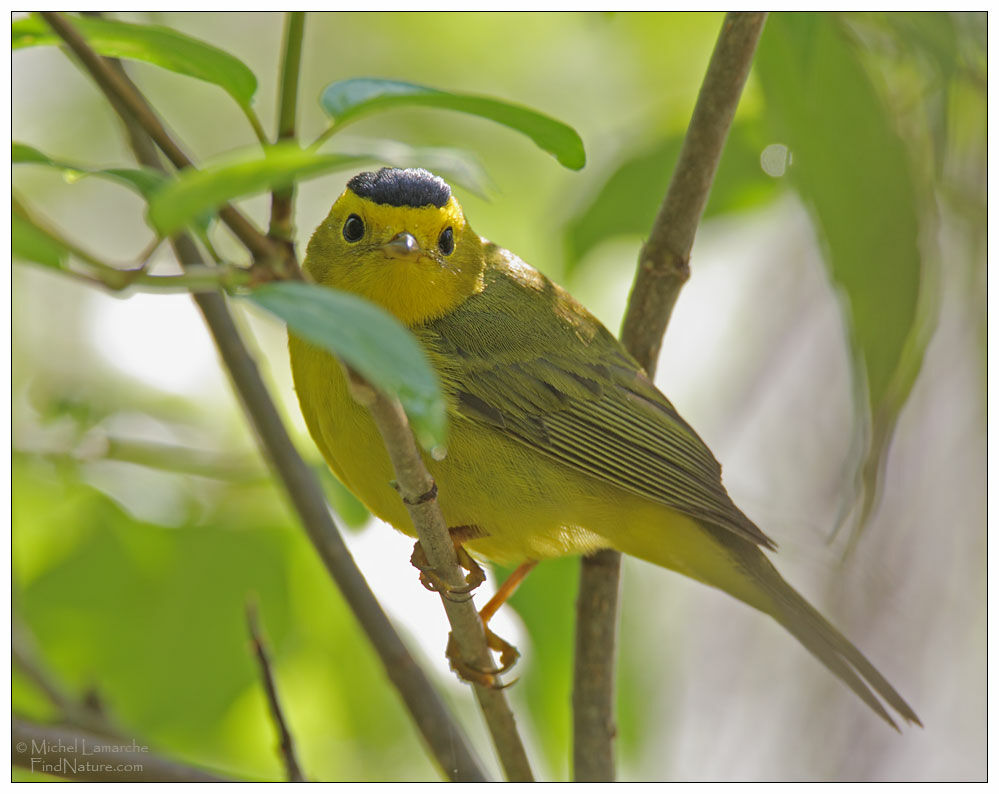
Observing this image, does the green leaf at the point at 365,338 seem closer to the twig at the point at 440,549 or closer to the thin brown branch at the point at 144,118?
the thin brown branch at the point at 144,118

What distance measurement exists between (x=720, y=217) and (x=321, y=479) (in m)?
Result: 1.36

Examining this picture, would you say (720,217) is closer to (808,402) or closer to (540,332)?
(540,332)

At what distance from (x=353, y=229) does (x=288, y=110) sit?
1.48 metres

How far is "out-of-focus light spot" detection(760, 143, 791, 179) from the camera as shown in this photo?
9.04ft

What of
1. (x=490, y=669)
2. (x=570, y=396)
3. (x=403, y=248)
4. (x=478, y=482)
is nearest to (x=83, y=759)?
(x=490, y=669)

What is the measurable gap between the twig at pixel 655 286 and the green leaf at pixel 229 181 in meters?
1.72

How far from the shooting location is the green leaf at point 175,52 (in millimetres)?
1666

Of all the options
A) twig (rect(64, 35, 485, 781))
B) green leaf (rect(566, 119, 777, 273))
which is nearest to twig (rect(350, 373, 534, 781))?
twig (rect(64, 35, 485, 781))

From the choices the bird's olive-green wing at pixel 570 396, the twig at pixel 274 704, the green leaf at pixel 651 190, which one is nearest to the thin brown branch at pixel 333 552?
the twig at pixel 274 704

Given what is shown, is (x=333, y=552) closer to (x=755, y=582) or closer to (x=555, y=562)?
(x=555, y=562)

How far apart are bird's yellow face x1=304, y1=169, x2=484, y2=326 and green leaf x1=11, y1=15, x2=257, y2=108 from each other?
1.02m

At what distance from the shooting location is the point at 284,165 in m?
1.17

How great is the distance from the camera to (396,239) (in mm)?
2756

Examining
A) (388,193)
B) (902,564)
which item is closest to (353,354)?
(388,193)
